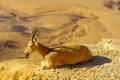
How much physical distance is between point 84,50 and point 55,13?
23.8 m

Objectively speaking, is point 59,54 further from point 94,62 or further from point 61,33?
point 61,33

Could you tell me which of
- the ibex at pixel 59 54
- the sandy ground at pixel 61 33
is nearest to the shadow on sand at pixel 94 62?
the sandy ground at pixel 61 33

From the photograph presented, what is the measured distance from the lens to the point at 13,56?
22.3 metres

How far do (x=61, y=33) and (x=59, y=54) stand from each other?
1780cm

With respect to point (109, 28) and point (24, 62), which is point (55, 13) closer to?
point (109, 28)

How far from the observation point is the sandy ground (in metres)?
10.4

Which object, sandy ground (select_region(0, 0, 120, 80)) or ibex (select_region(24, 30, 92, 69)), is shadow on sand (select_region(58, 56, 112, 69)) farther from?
ibex (select_region(24, 30, 92, 69))

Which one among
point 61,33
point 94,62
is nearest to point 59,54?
point 94,62

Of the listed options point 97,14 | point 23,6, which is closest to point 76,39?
point 97,14

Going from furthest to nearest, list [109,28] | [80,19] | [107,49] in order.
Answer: [80,19], [109,28], [107,49]

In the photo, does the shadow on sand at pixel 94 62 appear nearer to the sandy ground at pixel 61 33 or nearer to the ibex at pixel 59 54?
the sandy ground at pixel 61 33

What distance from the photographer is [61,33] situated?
28.5m

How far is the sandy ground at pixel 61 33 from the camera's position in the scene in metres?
10.4

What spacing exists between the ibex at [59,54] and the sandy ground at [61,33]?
0.20 meters
